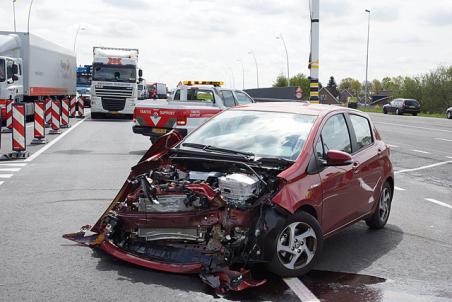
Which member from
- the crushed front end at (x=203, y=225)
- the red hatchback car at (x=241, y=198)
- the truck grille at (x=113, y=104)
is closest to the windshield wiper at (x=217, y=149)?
the red hatchback car at (x=241, y=198)

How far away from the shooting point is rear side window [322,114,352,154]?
6039 millimetres

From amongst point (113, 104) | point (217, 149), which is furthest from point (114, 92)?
point (217, 149)

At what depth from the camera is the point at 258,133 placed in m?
6.05

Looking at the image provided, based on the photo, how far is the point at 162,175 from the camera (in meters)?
5.52

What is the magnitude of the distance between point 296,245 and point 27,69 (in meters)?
23.5

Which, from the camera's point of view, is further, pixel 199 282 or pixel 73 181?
pixel 73 181

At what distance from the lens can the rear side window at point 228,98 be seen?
1670 centimetres

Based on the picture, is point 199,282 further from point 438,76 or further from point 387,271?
point 438,76

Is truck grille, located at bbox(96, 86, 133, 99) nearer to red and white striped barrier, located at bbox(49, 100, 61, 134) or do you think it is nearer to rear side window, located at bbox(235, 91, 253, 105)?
red and white striped barrier, located at bbox(49, 100, 61, 134)

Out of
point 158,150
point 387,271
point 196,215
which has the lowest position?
point 387,271

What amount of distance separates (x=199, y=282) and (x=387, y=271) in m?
1.78

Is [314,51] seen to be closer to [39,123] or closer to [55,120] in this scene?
[55,120]

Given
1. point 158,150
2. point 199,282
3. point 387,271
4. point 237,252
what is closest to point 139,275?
point 199,282

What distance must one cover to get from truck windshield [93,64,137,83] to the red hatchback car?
79.4 ft
